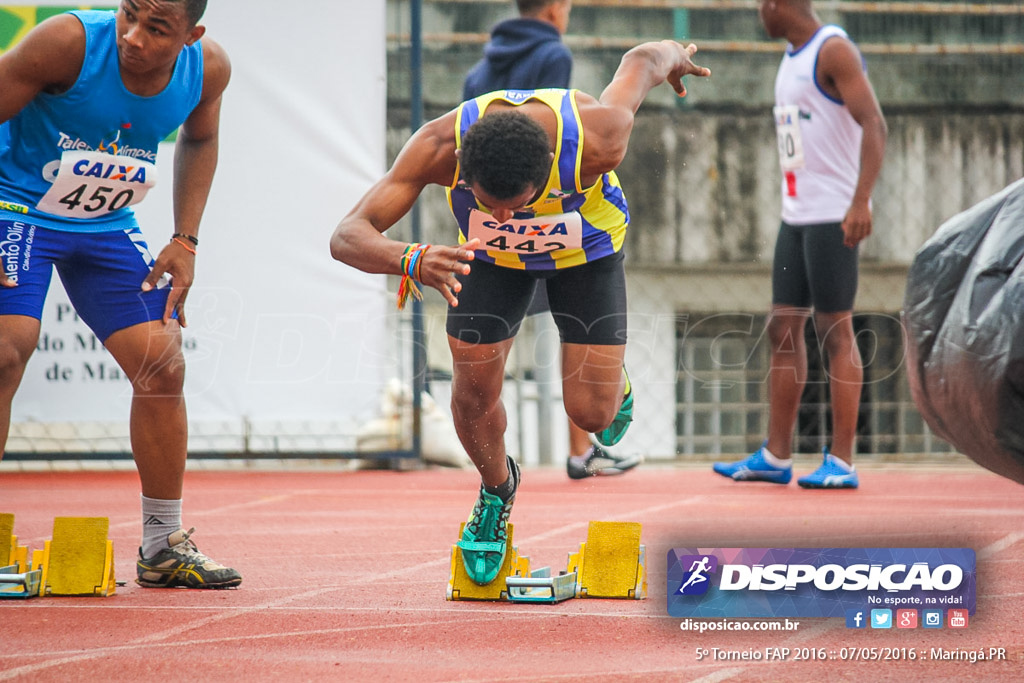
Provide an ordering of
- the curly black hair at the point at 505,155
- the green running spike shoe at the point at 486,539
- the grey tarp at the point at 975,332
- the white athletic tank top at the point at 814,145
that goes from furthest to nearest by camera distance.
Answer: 1. the white athletic tank top at the point at 814,145
2. the green running spike shoe at the point at 486,539
3. the curly black hair at the point at 505,155
4. the grey tarp at the point at 975,332

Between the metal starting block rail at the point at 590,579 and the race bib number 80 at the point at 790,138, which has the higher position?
the race bib number 80 at the point at 790,138

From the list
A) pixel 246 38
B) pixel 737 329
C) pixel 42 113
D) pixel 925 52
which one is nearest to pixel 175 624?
pixel 42 113

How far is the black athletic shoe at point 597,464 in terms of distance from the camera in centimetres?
652

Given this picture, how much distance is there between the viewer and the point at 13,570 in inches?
145

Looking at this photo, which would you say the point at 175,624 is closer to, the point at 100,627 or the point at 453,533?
the point at 100,627

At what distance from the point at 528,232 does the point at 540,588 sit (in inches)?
39.0

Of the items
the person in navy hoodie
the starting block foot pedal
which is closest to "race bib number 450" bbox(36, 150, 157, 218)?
the starting block foot pedal

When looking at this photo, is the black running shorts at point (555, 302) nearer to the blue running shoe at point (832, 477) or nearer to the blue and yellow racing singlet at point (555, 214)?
the blue and yellow racing singlet at point (555, 214)

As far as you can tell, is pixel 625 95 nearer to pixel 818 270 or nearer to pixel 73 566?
pixel 73 566

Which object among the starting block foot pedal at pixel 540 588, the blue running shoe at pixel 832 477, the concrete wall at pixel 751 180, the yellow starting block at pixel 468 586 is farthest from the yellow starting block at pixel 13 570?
the concrete wall at pixel 751 180

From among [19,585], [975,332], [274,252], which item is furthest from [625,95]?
[274,252]

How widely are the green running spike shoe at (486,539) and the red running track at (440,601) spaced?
0.10 meters

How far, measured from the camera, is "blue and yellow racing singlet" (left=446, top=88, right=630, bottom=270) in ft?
11.3

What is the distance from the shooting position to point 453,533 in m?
4.90
